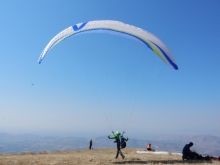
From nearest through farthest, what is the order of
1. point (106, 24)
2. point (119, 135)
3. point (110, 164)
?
point (110, 164) → point (106, 24) → point (119, 135)

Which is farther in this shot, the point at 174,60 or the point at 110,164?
the point at 174,60

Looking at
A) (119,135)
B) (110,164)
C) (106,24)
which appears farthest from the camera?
(119,135)

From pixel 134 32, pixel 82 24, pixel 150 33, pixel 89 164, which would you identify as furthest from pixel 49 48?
pixel 89 164

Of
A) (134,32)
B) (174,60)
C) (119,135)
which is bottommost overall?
(119,135)

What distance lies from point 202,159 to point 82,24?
15.2 meters

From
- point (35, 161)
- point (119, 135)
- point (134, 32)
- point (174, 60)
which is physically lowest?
point (35, 161)

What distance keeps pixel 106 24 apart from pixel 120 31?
1.29 meters

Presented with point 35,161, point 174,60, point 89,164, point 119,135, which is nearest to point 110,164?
point 89,164

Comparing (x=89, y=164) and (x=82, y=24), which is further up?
(x=82, y=24)

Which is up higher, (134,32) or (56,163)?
(134,32)

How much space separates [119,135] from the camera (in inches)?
789

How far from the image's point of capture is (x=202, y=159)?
1873 centimetres

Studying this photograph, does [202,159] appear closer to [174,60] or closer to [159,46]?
[174,60]

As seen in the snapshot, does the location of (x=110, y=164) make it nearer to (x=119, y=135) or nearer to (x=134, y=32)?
(x=119, y=135)
